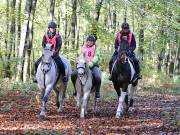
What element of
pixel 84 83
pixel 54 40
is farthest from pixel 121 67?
pixel 54 40

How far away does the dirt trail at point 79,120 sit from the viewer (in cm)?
1065

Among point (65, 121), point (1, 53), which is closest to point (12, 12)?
point (1, 53)

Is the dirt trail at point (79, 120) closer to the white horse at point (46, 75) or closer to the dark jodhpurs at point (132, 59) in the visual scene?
the white horse at point (46, 75)

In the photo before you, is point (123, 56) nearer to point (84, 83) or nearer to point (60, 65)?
point (84, 83)

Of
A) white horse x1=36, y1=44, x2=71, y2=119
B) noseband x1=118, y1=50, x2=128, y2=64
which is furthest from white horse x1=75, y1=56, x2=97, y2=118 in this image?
noseband x1=118, y1=50, x2=128, y2=64

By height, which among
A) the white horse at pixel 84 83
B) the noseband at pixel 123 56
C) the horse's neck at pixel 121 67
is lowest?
the white horse at pixel 84 83

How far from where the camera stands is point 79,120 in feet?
41.1

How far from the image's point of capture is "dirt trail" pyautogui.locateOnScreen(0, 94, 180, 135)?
1065 centimetres

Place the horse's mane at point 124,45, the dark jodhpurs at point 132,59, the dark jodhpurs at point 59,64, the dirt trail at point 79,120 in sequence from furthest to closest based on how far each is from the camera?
the dark jodhpurs at point 132,59
the dark jodhpurs at point 59,64
the horse's mane at point 124,45
the dirt trail at point 79,120

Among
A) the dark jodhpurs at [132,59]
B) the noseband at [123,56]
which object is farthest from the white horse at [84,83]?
the dark jodhpurs at [132,59]

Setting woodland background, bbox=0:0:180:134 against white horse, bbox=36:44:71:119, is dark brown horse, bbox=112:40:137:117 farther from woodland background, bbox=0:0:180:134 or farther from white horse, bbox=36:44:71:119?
white horse, bbox=36:44:71:119

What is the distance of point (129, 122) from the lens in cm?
1235

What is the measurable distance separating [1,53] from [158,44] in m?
10.9

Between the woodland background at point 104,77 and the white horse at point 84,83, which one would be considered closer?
the woodland background at point 104,77
